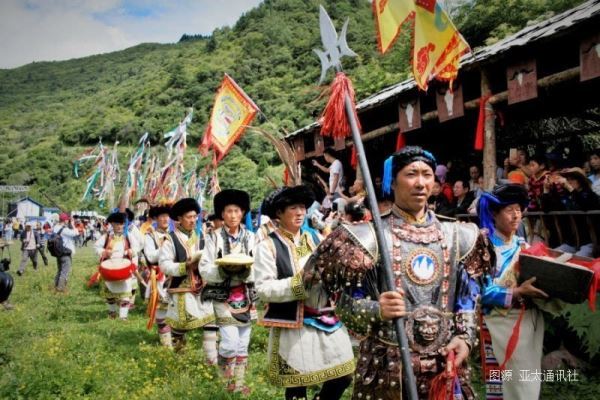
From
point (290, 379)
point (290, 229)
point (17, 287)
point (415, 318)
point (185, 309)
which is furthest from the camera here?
point (17, 287)

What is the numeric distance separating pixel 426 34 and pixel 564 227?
311 cm

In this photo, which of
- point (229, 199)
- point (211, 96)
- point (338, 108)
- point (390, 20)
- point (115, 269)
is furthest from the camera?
point (211, 96)

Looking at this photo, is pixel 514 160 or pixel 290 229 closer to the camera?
pixel 290 229

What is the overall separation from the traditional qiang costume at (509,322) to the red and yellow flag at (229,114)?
5.95 m

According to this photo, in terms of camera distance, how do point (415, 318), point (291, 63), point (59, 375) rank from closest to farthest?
point (415, 318) < point (59, 375) < point (291, 63)

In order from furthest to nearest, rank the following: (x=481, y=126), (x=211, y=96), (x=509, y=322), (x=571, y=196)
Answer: (x=211, y=96), (x=481, y=126), (x=571, y=196), (x=509, y=322)

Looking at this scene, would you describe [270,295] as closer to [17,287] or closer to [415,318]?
[415,318]

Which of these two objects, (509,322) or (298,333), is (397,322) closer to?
Answer: (298,333)

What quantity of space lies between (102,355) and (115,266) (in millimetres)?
3392

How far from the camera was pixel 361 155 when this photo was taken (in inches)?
107

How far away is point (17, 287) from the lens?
1446 cm

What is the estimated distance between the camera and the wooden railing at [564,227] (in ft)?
18.3

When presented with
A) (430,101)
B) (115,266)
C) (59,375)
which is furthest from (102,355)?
(430,101)

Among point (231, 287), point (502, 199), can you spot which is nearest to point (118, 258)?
point (231, 287)
